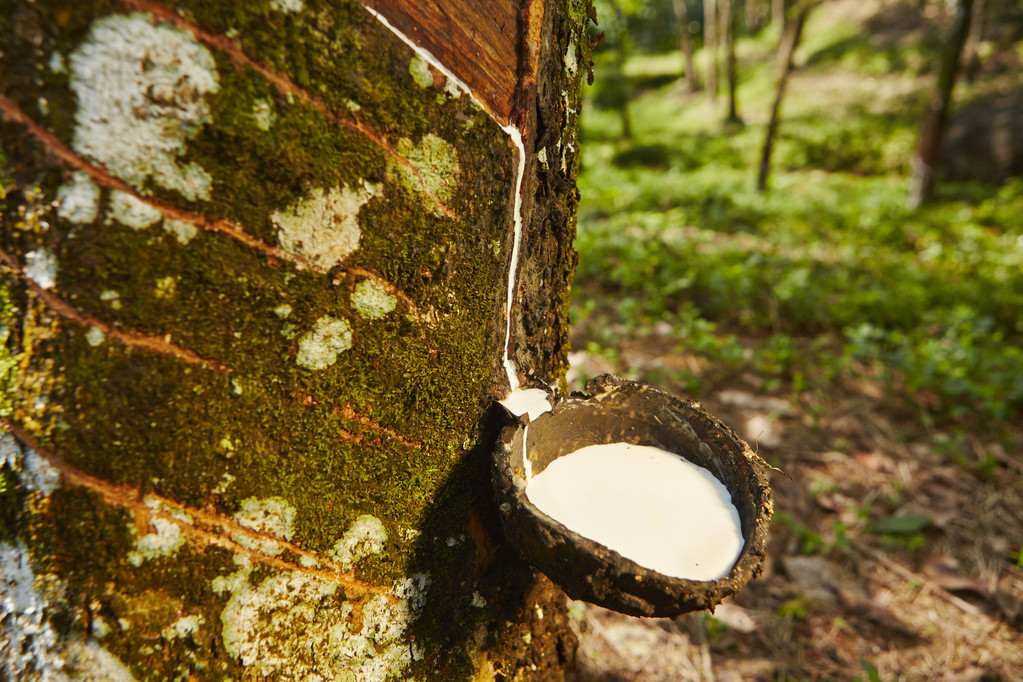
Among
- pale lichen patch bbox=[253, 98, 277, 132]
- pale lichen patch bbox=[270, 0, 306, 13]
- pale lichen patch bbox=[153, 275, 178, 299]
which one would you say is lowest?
pale lichen patch bbox=[153, 275, 178, 299]

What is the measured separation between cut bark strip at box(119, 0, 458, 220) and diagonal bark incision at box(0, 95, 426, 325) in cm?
20

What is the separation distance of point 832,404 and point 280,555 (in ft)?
11.2

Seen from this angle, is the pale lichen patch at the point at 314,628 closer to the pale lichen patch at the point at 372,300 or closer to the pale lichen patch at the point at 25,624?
the pale lichen patch at the point at 25,624

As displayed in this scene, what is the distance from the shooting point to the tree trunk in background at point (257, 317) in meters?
0.74

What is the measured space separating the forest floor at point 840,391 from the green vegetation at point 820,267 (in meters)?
0.02

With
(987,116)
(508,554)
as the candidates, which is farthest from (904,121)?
(508,554)

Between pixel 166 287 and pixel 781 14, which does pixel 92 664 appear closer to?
pixel 166 287

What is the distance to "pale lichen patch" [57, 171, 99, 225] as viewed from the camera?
2.41 ft

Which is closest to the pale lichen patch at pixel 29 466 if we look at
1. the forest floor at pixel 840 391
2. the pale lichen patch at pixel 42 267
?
the pale lichen patch at pixel 42 267

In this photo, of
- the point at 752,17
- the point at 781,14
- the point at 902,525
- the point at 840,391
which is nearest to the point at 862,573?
the point at 902,525

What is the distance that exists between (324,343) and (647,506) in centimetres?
74

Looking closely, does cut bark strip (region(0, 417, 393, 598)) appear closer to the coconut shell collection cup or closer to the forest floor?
the coconut shell collection cup

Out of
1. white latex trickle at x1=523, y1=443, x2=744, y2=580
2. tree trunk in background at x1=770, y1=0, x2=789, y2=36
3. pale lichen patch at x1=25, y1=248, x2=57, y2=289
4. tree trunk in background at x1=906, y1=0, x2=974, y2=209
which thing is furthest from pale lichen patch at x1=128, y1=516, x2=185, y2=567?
tree trunk in background at x1=770, y1=0, x2=789, y2=36

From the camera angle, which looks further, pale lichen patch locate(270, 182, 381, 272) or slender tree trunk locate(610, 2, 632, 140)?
slender tree trunk locate(610, 2, 632, 140)
